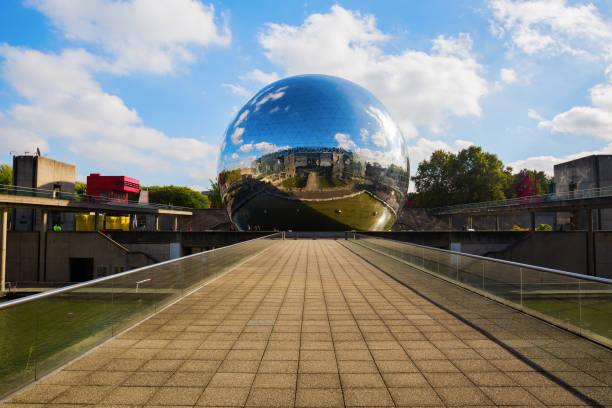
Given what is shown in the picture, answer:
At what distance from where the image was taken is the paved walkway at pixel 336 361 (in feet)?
10.7

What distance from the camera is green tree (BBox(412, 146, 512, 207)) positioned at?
54312 mm

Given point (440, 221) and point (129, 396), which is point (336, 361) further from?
point (440, 221)

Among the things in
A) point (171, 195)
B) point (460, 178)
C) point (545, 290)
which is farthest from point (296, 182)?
point (171, 195)

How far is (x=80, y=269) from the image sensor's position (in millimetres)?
25047

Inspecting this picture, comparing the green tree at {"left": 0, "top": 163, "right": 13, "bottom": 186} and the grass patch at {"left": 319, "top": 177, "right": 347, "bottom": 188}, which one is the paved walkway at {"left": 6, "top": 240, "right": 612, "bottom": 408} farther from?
the green tree at {"left": 0, "top": 163, "right": 13, "bottom": 186}

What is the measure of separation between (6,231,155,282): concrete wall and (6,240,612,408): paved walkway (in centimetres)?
2120

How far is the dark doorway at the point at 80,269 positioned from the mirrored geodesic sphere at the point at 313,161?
12.5 metres

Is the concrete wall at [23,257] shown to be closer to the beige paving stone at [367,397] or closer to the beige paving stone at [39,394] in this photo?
the beige paving stone at [39,394]

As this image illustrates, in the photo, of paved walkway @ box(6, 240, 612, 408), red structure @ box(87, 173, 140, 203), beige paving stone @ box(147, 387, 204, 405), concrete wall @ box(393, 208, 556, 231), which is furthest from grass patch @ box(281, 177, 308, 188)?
beige paving stone @ box(147, 387, 204, 405)

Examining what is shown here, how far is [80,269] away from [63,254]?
1532 millimetres

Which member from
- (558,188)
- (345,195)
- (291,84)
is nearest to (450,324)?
(345,195)

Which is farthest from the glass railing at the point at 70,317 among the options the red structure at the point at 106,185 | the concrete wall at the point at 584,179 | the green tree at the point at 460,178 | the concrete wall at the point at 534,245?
the green tree at the point at 460,178

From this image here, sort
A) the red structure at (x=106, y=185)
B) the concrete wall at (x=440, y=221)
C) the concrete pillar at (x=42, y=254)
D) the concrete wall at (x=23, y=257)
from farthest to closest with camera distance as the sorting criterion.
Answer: the concrete wall at (x=440, y=221) → the red structure at (x=106, y=185) → the concrete pillar at (x=42, y=254) → the concrete wall at (x=23, y=257)

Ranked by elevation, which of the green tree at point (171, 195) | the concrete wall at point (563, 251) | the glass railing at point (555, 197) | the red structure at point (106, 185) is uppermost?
the green tree at point (171, 195)
